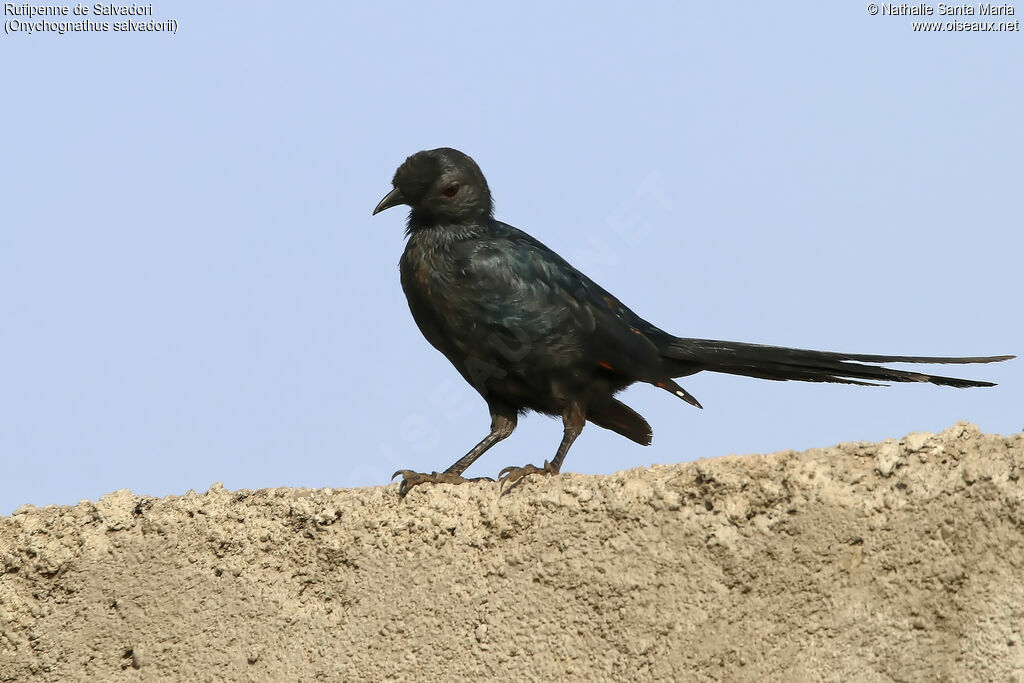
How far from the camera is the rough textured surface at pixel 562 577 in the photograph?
4.00m

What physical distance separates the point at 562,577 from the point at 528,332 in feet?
5.40

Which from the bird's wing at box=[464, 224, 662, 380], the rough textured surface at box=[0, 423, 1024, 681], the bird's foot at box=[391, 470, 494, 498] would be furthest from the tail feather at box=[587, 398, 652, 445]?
the rough textured surface at box=[0, 423, 1024, 681]

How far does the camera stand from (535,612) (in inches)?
176

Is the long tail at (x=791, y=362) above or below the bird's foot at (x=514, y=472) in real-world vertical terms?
above

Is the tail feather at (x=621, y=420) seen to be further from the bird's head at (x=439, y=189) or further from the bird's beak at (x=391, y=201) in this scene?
the bird's beak at (x=391, y=201)

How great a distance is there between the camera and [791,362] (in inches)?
234

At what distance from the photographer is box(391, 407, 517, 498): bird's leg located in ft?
16.7

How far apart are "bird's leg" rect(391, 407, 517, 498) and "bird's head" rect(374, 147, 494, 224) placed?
1005 mm

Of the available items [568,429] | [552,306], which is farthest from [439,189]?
[568,429]

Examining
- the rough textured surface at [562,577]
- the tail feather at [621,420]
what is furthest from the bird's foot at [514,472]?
the tail feather at [621,420]

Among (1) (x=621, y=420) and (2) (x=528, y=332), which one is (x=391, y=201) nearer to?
(2) (x=528, y=332)

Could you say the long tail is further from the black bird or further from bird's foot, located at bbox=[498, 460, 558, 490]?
bird's foot, located at bbox=[498, 460, 558, 490]

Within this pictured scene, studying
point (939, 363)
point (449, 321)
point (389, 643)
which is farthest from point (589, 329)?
point (389, 643)

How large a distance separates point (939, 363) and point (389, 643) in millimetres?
2722
